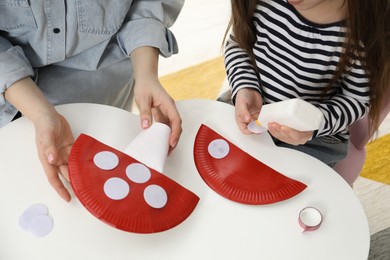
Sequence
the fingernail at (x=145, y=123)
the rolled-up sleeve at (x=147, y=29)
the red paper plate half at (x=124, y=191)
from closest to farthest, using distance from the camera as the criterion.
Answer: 1. the red paper plate half at (x=124, y=191)
2. the fingernail at (x=145, y=123)
3. the rolled-up sleeve at (x=147, y=29)

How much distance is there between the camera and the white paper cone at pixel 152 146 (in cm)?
71

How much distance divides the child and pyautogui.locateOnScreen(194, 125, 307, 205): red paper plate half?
0.06m

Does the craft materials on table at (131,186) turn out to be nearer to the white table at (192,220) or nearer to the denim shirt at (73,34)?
the white table at (192,220)

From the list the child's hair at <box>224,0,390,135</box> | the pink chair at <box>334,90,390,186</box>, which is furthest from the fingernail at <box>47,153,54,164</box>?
the pink chair at <box>334,90,390,186</box>

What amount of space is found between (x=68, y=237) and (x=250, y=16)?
0.56m

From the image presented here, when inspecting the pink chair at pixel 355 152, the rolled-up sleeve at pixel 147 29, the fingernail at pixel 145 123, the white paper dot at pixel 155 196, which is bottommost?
the pink chair at pixel 355 152

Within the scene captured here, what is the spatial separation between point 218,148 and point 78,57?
1.28ft

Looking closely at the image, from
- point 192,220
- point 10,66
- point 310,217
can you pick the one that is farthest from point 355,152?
point 10,66

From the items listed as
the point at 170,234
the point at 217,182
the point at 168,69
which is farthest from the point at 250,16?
the point at 168,69

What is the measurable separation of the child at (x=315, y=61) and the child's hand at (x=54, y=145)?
A: 30cm

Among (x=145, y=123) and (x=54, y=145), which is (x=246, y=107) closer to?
(x=145, y=123)

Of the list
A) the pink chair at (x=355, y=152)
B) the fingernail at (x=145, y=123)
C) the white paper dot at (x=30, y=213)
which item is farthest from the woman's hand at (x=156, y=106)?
the pink chair at (x=355, y=152)

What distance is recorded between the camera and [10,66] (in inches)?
32.1

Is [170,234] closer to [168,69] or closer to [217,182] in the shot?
[217,182]
